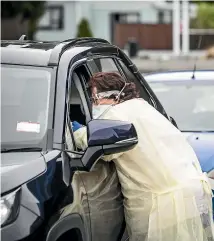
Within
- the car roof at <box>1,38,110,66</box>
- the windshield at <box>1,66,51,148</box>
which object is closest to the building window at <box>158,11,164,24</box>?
the car roof at <box>1,38,110,66</box>

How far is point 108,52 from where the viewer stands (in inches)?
193

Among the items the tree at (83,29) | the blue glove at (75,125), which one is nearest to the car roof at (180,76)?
the blue glove at (75,125)

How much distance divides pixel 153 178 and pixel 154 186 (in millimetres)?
51

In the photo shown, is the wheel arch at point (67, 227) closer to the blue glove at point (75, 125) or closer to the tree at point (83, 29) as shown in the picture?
the blue glove at point (75, 125)

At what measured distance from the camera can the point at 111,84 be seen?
14.5 feet

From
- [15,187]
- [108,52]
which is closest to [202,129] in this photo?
[108,52]

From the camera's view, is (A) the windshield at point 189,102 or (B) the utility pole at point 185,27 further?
(B) the utility pole at point 185,27

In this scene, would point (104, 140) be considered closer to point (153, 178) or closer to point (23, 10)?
point (153, 178)

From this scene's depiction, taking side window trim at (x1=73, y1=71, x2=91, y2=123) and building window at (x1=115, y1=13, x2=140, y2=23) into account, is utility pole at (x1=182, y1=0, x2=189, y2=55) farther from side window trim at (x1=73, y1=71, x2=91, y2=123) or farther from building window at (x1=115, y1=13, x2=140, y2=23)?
side window trim at (x1=73, y1=71, x2=91, y2=123)

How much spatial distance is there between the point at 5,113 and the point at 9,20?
2510 cm

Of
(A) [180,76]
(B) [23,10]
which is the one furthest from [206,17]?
(A) [180,76]

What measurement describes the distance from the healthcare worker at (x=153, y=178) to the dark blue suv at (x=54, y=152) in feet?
0.29

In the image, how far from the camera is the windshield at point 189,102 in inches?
260

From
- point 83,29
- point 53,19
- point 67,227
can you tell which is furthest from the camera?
point 53,19
